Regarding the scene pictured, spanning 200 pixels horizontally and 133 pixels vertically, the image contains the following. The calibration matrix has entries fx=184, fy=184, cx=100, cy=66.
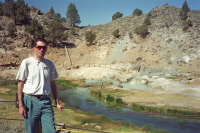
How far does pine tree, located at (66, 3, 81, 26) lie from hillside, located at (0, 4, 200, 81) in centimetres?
2392

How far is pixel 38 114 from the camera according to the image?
470 centimetres

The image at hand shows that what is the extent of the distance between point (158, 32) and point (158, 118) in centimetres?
4652

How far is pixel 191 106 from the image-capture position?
20.8 m

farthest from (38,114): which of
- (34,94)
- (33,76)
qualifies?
(33,76)

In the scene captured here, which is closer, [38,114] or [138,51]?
[38,114]

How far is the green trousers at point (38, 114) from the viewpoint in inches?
183

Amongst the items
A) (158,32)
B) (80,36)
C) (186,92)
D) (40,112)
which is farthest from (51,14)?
(40,112)

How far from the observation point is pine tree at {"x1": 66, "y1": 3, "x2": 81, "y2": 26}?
90931 mm

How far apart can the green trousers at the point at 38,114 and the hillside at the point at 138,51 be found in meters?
38.1

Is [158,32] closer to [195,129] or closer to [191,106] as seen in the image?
[191,106]

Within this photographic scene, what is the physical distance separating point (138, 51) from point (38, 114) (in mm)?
51879

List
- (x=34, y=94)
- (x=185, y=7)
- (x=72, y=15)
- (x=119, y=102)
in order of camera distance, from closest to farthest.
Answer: (x=34, y=94) → (x=119, y=102) → (x=185, y=7) → (x=72, y=15)

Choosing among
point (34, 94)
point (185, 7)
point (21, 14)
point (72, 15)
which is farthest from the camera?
point (72, 15)

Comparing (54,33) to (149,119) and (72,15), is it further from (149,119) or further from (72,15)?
(149,119)
